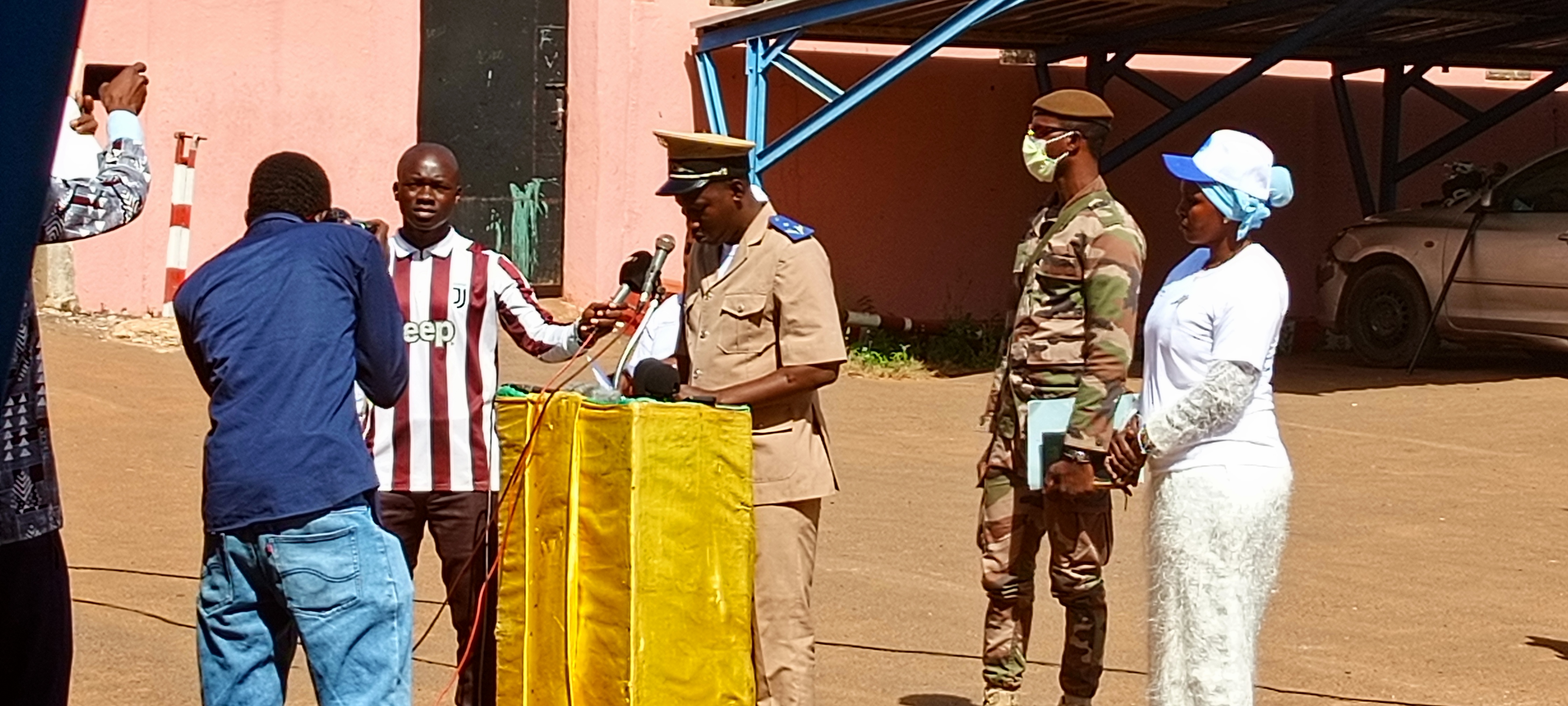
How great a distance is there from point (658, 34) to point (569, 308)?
7.18ft

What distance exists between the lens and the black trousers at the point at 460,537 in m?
5.50

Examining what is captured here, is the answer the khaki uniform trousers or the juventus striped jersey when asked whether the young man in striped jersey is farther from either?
the khaki uniform trousers

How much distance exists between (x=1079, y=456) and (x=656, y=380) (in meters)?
1.26

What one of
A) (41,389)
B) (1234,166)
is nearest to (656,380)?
(1234,166)

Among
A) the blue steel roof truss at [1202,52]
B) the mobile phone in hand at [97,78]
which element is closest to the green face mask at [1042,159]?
the mobile phone in hand at [97,78]

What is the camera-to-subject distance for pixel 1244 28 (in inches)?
623

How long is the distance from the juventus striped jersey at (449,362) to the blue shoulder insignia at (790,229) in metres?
0.74

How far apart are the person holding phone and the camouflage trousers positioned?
285 centimetres

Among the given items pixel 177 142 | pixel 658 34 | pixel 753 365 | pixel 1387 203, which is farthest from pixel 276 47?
pixel 753 365

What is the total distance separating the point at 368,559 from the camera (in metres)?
4.37

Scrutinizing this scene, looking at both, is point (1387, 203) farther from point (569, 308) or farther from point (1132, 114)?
point (569, 308)

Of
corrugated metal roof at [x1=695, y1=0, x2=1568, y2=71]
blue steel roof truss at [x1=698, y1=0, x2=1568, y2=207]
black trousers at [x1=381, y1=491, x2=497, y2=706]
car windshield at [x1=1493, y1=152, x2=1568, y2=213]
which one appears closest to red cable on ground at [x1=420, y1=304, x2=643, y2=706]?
black trousers at [x1=381, y1=491, x2=497, y2=706]

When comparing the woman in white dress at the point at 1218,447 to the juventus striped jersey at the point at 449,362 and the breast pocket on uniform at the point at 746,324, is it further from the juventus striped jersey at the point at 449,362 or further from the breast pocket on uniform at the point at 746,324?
the juventus striped jersey at the point at 449,362

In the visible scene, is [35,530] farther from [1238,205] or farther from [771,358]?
[1238,205]
